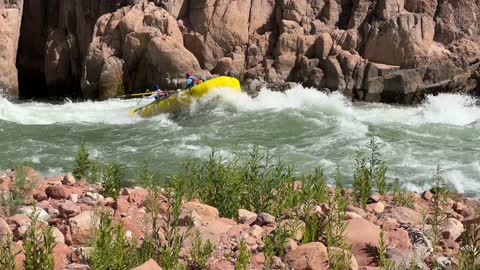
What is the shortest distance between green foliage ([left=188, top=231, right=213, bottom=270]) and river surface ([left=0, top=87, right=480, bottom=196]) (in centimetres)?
337

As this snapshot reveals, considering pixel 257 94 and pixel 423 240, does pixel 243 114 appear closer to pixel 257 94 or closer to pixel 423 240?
pixel 257 94

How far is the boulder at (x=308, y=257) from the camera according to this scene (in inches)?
126

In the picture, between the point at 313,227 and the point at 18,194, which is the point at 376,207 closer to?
the point at 313,227

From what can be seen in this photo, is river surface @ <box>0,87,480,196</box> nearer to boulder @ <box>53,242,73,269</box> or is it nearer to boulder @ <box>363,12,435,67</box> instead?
boulder @ <box>363,12,435,67</box>

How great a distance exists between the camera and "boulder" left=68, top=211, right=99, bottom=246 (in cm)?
362

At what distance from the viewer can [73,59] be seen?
21.7m

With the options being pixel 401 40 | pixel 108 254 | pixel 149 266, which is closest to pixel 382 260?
pixel 149 266

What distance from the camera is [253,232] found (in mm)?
3814

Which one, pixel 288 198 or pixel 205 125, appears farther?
pixel 205 125

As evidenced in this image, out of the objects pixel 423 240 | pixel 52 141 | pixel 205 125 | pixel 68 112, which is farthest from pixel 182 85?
pixel 423 240

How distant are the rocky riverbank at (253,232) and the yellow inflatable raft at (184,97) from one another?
928 centimetres

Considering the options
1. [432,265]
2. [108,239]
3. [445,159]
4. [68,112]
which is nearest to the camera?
[108,239]

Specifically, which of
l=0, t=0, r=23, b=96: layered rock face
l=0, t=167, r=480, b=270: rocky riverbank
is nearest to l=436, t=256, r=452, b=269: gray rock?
l=0, t=167, r=480, b=270: rocky riverbank

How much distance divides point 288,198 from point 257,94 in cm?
1241
